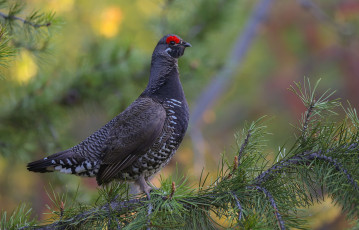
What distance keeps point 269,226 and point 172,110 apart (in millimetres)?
1903

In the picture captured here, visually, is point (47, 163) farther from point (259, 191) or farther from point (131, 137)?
point (259, 191)

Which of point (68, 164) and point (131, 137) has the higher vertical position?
point (131, 137)

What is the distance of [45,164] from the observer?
3.61m

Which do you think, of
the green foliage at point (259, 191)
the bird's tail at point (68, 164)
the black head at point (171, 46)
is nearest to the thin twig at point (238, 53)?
the black head at point (171, 46)

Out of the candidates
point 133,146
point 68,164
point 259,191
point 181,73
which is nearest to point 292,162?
point 259,191

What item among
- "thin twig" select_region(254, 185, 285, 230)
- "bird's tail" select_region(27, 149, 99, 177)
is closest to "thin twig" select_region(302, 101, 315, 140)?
"thin twig" select_region(254, 185, 285, 230)

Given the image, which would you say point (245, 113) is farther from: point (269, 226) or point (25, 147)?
point (269, 226)

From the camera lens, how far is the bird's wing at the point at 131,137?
3.53 metres

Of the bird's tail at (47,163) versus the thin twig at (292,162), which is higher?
the bird's tail at (47,163)

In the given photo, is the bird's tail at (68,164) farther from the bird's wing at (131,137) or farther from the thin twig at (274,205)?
the thin twig at (274,205)

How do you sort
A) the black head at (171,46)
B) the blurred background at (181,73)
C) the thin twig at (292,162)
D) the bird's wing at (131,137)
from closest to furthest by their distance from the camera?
the thin twig at (292,162), the bird's wing at (131,137), the black head at (171,46), the blurred background at (181,73)

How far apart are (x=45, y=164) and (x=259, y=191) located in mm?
2160

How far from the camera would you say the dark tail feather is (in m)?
3.58

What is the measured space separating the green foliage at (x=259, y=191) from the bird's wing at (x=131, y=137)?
1.04 metres
